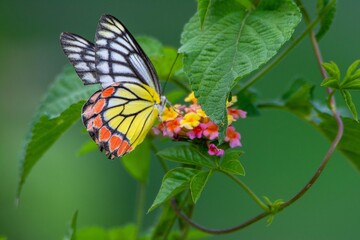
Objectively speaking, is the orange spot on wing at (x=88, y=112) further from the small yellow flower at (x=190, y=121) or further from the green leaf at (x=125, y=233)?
the green leaf at (x=125, y=233)

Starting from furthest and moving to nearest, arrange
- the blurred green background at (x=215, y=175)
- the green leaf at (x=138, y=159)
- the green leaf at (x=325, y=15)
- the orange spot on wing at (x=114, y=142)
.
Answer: the blurred green background at (x=215, y=175), the green leaf at (x=138, y=159), the green leaf at (x=325, y=15), the orange spot on wing at (x=114, y=142)

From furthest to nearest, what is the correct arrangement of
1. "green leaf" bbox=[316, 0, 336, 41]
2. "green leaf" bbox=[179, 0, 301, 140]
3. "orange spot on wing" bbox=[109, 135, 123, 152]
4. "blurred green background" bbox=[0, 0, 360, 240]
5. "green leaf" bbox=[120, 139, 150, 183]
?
"blurred green background" bbox=[0, 0, 360, 240], "green leaf" bbox=[120, 139, 150, 183], "green leaf" bbox=[316, 0, 336, 41], "orange spot on wing" bbox=[109, 135, 123, 152], "green leaf" bbox=[179, 0, 301, 140]

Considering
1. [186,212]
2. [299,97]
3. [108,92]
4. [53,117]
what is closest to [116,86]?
[108,92]

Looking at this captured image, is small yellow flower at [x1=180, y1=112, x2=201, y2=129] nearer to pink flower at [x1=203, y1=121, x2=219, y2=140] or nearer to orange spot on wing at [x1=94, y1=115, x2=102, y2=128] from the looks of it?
A: pink flower at [x1=203, y1=121, x2=219, y2=140]

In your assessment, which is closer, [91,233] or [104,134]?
[104,134]

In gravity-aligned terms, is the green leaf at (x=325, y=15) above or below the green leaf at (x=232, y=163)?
above

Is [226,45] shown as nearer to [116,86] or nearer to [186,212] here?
[116,86]

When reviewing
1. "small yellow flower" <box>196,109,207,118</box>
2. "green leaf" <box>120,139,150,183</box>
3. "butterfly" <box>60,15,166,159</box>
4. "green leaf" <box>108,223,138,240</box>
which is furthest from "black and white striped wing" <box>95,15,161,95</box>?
"green leaf" <box>108,223,138,240</box>

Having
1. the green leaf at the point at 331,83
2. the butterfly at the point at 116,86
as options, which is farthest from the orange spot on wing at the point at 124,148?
the green leaf at the point at 331,83
